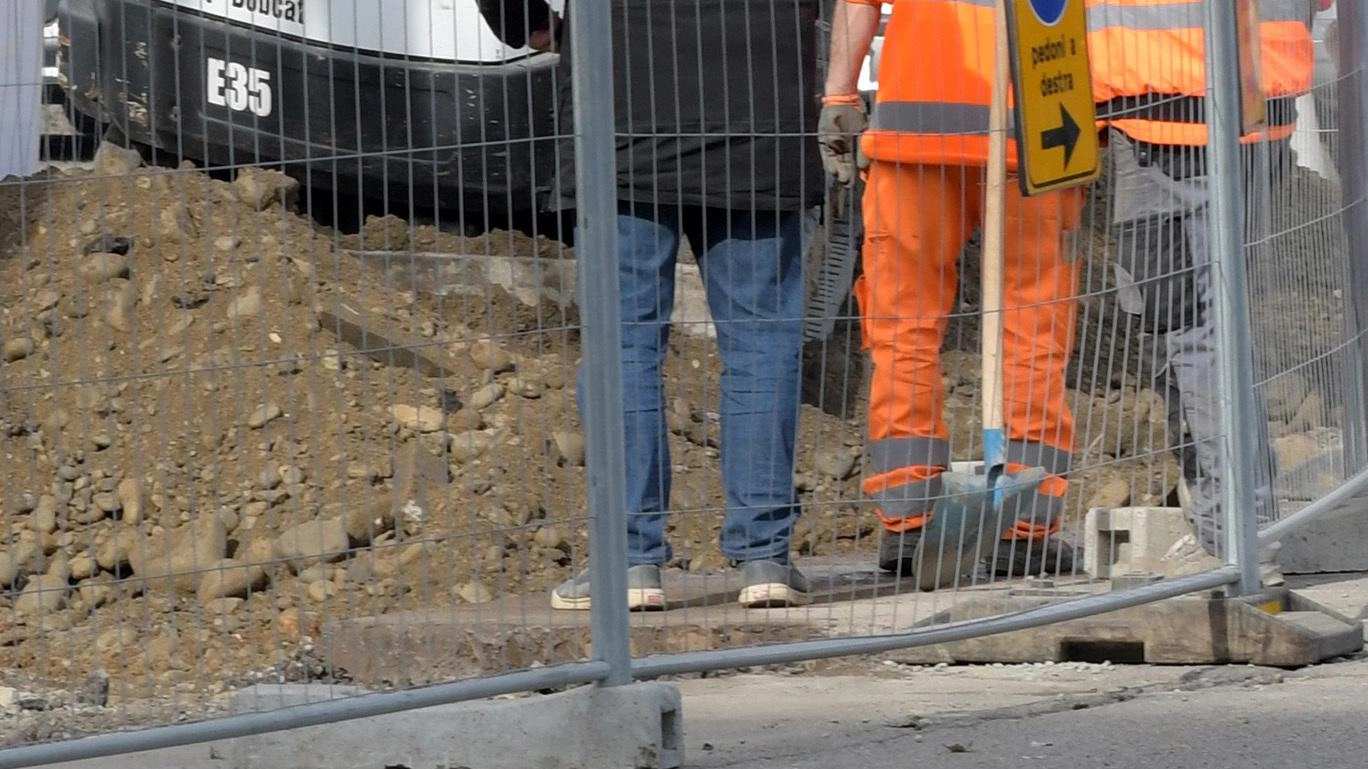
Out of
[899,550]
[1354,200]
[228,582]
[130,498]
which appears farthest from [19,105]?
[1354,200]

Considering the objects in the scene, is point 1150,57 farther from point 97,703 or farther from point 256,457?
point 97,703

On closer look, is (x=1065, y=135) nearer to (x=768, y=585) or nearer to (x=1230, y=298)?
(x=1230, y=298)

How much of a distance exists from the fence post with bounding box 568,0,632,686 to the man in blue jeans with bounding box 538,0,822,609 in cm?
38

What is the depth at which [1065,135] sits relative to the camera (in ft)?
18.0

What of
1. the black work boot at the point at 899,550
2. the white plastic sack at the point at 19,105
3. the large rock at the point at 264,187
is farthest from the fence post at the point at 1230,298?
the white plastic sack at the point at 19,105

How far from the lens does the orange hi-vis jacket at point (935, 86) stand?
19.1 feet

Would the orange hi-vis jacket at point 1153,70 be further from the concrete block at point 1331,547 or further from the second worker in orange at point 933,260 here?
the concrete block at point 1331,547

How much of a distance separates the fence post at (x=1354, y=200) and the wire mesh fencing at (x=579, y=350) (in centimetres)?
19

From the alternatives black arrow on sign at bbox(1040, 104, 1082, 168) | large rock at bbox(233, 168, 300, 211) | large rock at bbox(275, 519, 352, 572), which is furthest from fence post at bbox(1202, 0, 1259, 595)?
large rock at bbox(233, 168, 300, 211)

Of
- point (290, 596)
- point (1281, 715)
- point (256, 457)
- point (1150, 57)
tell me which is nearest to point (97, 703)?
point (290, 596)

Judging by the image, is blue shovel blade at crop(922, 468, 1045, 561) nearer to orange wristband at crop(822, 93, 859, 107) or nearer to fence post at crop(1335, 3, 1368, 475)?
orange wristband at crop(822, 93, 859, 107)

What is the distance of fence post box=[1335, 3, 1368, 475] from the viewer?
6.91 meters

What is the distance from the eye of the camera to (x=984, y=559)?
5480mm

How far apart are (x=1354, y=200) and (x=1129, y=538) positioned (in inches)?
64.4
